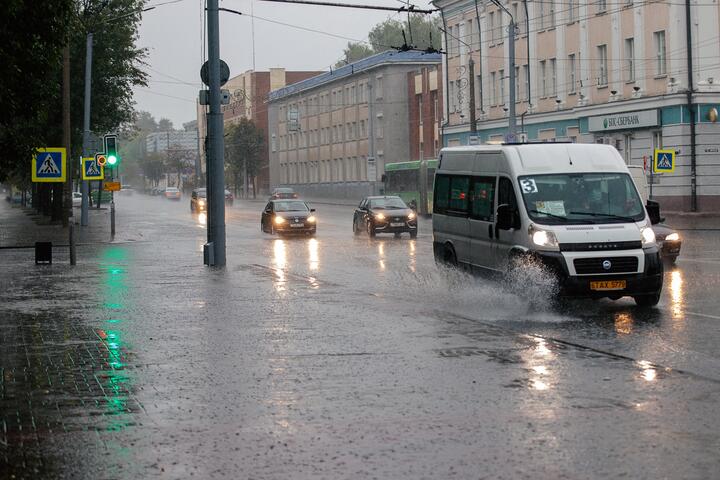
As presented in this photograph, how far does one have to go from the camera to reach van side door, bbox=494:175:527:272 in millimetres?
16609

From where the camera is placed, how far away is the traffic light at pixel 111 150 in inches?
1634

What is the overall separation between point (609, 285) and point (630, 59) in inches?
1503

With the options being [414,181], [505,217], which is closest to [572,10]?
[414,181]

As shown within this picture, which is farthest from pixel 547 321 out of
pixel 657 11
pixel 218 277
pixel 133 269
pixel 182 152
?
pixel 182 152

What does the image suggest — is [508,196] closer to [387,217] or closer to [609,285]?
[609,285]

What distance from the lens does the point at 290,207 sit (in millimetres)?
43750

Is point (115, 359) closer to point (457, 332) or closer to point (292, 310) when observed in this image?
point (457, 332)

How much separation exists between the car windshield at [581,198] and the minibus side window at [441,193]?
3275 millimetres

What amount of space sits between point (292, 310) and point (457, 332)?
11.4ft

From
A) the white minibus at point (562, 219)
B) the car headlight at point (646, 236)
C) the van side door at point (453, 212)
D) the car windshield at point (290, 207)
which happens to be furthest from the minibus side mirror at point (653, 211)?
the car windshield at point (290, 207)

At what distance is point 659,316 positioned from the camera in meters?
15.1

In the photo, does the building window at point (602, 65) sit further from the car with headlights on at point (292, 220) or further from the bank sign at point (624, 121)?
the car with headlights on at point (292, 220)

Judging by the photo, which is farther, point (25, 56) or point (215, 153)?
point (215, 153)

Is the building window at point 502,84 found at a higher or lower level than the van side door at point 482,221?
higher
